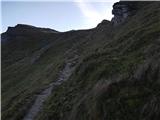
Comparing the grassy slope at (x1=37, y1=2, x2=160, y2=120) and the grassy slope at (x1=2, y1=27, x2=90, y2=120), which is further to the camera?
the grassy slope at (x1=2, y1=27, x2=90, y2=120)

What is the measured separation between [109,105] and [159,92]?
289 cm

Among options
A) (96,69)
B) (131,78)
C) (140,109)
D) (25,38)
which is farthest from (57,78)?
(25,38)

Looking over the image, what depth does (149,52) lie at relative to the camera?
21.1 m

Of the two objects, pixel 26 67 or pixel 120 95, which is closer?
pixel 120 95

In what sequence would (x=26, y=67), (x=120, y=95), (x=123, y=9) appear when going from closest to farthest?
(x=120, y=95), (x=123, y=9), (x=26, y=67)

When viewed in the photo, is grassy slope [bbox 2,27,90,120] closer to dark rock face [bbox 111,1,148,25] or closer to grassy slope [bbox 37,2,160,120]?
grassy slope [bbox 37,2,160,120]

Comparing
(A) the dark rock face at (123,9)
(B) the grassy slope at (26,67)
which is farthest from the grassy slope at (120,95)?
(A) the dark rock face at (123,9)

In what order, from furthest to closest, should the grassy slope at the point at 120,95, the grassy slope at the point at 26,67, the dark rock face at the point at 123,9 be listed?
1. the dark rock face at the point at 123,9
2. the grassy slope at the point at 26,67
3. the grassy slope at the point at 120,95

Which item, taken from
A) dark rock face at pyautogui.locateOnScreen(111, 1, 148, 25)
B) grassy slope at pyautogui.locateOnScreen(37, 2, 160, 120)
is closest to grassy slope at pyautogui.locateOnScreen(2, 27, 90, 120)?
grassy slope at pyautogui.locateOnScreen(37, 2, 160, 120)

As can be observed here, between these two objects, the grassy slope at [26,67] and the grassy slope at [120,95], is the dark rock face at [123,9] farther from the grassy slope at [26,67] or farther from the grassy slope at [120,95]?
the grassy slope at [120,95]

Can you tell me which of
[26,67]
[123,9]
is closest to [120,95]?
[123,9]

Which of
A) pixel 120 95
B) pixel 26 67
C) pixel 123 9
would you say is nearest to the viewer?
pixel 120 95

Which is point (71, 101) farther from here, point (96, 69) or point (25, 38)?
point (25, 38)

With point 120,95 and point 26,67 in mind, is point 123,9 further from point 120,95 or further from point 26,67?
point 120,95
